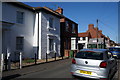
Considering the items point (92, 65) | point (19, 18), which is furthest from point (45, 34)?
point (92, 65)

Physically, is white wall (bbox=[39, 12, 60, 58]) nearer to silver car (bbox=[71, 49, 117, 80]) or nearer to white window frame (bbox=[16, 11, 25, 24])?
white window frame (bbox=[16, 11, 25, 24])

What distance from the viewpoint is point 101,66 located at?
5.81m

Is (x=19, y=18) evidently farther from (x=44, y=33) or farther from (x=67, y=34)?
(x=67, y=34)

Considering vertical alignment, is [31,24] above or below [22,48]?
above

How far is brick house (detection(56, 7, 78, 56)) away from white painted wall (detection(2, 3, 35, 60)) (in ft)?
23.8

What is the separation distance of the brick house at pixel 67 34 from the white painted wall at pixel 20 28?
7.25 meters

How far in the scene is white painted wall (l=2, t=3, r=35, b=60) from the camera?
1269 cm

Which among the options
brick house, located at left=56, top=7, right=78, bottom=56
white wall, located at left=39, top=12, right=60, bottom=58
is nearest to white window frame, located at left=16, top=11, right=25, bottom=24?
white wall, located at left=39, top=12, right=60, bottom=58

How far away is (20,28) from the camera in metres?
14.2

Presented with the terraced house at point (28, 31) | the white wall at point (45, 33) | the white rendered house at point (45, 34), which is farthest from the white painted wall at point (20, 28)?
the white wall at point (45, 33)

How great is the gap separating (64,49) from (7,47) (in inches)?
447

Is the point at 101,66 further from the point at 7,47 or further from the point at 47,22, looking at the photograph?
the point at 47,22

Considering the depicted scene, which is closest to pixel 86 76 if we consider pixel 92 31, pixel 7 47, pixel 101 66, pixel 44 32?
pixel 101 66

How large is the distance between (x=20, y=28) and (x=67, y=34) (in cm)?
1079
